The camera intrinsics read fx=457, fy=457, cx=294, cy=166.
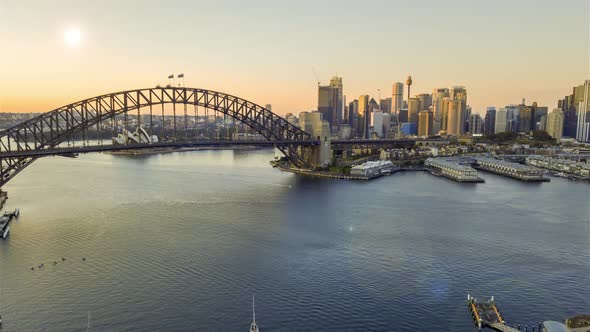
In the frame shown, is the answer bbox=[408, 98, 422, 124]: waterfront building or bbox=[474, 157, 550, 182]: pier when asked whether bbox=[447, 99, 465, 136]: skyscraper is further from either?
bbox=[474, 157, 550, 182]: pier

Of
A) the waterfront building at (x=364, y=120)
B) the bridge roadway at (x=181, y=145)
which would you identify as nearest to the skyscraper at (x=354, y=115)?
the waterfront building at (x=364, y=120)

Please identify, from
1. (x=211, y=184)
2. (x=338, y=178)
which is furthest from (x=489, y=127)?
(x=211, y=184)

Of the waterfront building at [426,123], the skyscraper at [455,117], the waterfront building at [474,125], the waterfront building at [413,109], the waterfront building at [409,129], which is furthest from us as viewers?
the waterfront building at [413,109]

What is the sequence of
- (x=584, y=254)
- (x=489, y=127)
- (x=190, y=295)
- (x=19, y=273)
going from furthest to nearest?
(x=489, y=127) → (x=584, y=254) → (x=19, y=273) → (x=190, y=295)

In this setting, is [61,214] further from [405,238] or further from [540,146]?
[540,146]

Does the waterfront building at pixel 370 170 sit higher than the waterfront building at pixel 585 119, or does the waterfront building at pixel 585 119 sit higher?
the waterfront building at pixel 585 119

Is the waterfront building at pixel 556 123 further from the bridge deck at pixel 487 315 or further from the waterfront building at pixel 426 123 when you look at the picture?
the bridge deck at pixel 487 315
